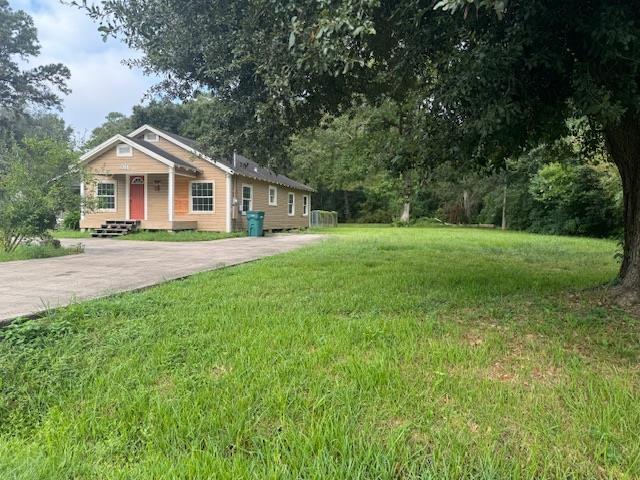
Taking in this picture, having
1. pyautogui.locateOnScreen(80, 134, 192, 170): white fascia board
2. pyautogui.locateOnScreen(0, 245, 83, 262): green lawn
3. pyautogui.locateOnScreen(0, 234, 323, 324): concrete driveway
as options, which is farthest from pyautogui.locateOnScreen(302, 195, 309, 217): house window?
pyautogui.locateOnScreen(0, 245, 83, 262): green lawn

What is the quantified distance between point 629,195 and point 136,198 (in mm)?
16977

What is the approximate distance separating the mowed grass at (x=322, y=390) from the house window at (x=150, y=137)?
598 inches

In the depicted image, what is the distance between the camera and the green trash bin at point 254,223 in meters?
16.5

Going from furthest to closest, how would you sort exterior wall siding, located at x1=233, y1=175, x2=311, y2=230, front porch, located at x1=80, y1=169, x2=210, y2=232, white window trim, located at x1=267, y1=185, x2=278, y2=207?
white window trim, located at x1=267, y1=185, x2=278, y2=207
exterior wall siding, located at x1=233, y1=175, x2=311, y2=230
front porch, located at x1=80, y1=169, x2=210, y2=232

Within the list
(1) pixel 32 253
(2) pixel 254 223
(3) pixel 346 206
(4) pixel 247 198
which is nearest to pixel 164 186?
(4) pixel 247 198

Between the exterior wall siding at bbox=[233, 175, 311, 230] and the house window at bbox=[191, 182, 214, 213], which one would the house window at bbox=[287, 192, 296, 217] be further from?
the house window at bbox=[191, 182, 214, 213]

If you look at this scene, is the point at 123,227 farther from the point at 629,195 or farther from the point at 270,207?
the point at 629,195

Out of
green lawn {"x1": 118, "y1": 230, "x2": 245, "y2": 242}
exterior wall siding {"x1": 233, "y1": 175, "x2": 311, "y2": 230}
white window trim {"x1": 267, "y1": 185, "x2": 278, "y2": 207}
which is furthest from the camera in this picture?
white window trim {"x1": 267, "y1": 185, "x2": 278, "y2": 207}

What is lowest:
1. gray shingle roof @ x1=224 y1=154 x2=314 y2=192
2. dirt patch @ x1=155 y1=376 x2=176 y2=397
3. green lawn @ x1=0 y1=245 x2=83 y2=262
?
dirt patch @ x1=155 y1=376 x2=176 y2=397

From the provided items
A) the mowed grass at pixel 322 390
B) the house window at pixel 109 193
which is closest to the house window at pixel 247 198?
the house window at pixel 109 193

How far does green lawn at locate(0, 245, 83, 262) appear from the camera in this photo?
324 inches

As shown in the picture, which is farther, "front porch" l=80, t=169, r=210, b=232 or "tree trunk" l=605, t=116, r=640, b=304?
"front porch" l=80, t=169, r=210, b=232

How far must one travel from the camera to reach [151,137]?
18078 millimetres

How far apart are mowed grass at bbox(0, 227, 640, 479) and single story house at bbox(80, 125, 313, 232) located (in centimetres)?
1271
